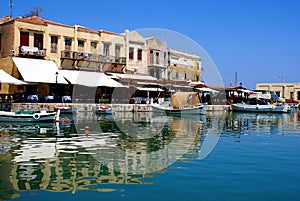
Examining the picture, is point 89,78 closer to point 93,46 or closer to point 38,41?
point 93,46

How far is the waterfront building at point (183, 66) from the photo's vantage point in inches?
2140

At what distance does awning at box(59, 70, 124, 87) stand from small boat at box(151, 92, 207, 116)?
508 centimetres

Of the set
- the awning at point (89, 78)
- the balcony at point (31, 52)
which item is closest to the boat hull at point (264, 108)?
the awning at point (89, 78)

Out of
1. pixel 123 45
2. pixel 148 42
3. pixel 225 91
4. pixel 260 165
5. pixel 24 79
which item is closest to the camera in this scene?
pixel 260 165

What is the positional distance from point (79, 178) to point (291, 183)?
5.49 meters

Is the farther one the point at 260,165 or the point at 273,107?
the point at 273,107

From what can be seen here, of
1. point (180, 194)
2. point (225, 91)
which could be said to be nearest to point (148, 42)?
point (225, 91)

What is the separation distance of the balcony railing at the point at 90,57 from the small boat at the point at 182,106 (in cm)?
736

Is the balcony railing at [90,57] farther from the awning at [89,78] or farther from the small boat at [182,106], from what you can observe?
the small boat at [182,106]

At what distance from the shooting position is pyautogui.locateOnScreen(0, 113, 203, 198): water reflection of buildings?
8898 mm

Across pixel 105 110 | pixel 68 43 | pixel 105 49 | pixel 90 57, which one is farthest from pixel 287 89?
pixel 105 110

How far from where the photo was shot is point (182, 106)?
37969mm

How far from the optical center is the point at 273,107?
164 ft

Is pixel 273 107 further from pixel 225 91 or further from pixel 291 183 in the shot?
pixel 291 183
